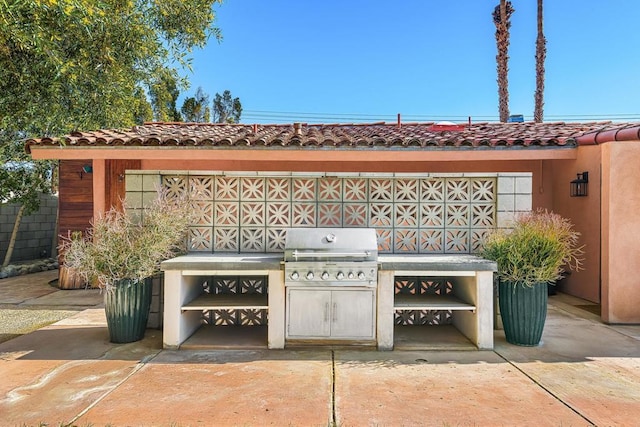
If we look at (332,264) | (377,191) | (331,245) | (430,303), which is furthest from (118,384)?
(377,191)

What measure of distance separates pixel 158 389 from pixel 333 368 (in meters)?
2.07

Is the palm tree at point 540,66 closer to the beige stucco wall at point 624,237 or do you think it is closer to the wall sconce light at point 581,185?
the wall sconce light at point 581,185

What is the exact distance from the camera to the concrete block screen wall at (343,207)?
7.00 metres

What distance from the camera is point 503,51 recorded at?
18438mm

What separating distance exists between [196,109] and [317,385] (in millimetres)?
27269

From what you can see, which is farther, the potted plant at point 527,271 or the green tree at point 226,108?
the green tree at point 226,108

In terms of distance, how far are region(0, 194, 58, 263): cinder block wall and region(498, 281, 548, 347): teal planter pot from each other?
1552 centimetres

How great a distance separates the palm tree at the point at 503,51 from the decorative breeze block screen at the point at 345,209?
13155 millimetres

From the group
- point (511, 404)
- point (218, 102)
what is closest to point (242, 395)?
point (511, 404)

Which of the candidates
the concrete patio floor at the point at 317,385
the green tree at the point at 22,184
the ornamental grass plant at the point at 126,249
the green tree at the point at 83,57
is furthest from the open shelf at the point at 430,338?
the green tree at the point at 22,184

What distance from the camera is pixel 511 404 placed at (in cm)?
430

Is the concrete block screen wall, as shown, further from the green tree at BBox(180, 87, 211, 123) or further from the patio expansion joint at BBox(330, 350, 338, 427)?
the green tree at BBox(180, 87, 211, 123)

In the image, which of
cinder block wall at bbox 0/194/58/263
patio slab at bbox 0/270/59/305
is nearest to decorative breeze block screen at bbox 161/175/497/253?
patio slab at bbox 0/270/59/305

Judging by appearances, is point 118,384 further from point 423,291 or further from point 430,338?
point 423,291
